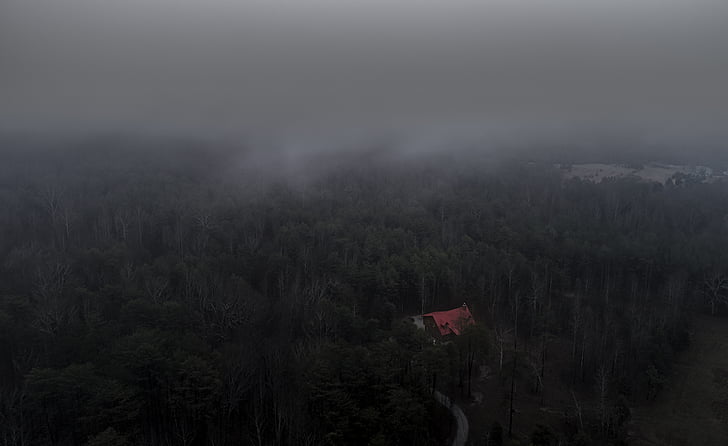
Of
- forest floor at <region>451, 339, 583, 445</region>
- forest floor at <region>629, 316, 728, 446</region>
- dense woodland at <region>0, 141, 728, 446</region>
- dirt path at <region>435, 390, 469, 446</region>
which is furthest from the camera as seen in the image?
forest floor at <region>451, 339, 583, 445</region>

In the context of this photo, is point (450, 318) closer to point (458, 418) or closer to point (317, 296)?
point (317, 296)

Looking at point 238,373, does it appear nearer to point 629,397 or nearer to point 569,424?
point 569,424

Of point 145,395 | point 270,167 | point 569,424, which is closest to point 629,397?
point 569,424

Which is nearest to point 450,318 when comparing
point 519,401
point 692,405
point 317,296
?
point 519,401

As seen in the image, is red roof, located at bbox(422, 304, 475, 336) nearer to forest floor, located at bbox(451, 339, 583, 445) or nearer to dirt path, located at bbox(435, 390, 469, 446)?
forest floor, located at bbox(451, 339, 583, 445)

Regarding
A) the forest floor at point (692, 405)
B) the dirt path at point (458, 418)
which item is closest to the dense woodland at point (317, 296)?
the dirt path at point (458, 418)

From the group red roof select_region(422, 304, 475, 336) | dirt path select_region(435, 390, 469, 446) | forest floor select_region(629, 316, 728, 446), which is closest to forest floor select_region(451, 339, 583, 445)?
dirt path select_region(435, 390, 469, 446)
